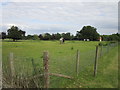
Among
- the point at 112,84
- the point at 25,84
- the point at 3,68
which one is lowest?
the point at 112,84

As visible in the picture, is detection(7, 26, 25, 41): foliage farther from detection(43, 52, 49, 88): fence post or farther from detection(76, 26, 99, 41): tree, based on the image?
detection(43, 52, 49, 88): fence post

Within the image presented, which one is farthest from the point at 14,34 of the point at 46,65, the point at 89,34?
the point at 46,65

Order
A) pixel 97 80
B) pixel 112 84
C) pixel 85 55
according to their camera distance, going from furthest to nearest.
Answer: pixel 85 55 < pixel 97 80 < pixel 112 84

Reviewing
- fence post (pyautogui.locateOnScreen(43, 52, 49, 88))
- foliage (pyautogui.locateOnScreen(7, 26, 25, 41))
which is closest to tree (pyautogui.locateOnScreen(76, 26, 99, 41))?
foliage (pyautogui.locateOnScreen(7, 26, 25, 41))

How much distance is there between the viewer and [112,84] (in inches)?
204

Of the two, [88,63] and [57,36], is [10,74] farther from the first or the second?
[57,36]

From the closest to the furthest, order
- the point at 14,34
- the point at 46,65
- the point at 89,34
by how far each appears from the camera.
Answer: the point at 46,65 → the point at 14,34 → the point at 89,34

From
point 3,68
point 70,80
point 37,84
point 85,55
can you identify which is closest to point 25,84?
point 37,84

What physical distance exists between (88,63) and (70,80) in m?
3.52

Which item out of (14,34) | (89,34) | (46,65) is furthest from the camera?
(89,34)

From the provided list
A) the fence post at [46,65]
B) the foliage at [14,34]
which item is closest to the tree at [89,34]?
the foliage at [14,34]

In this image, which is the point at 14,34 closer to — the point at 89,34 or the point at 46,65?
the point at 89,34

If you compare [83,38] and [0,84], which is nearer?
[0,84]

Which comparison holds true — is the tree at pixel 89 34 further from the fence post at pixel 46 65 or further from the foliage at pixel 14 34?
the fence post at pixel 46 65
